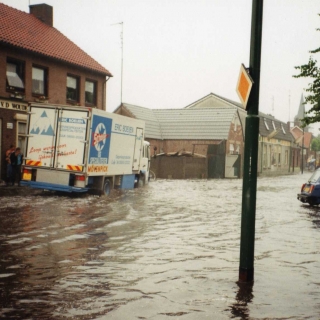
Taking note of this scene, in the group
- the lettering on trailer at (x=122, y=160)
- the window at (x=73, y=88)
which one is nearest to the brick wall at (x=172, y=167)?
the window at (x=73, y=88)

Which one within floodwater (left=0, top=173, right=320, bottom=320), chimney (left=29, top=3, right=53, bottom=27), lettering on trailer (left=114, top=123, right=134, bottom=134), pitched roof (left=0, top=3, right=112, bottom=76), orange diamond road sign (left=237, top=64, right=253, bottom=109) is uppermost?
chimney (left=29, top=3, right=53, bottom=27)

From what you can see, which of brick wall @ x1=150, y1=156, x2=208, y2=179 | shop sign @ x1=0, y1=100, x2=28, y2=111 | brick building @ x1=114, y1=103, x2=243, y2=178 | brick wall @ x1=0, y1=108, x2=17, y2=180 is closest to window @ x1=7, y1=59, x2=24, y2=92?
shop sign @ x1=0, y1=100, x2=28, y2=111

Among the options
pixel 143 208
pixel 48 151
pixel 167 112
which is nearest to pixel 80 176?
pixel 48 151

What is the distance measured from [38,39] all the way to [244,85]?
23323 mm

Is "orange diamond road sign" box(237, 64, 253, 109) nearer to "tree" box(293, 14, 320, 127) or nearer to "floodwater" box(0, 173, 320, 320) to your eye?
"floodwater" box(0, 173, 320, 320)

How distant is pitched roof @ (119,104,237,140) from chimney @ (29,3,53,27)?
1871 cm

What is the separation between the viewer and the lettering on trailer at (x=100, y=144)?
1848 centimetres

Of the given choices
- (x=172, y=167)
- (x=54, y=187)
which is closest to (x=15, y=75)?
(x=54, y=187)

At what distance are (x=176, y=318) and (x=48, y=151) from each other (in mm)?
14313

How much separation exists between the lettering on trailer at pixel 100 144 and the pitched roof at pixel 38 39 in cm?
824

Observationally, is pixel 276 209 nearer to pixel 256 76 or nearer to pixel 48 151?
pixel 48 151

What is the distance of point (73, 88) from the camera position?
96.4ft

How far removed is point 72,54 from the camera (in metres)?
29.5

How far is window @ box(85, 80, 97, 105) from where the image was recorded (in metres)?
30.6
